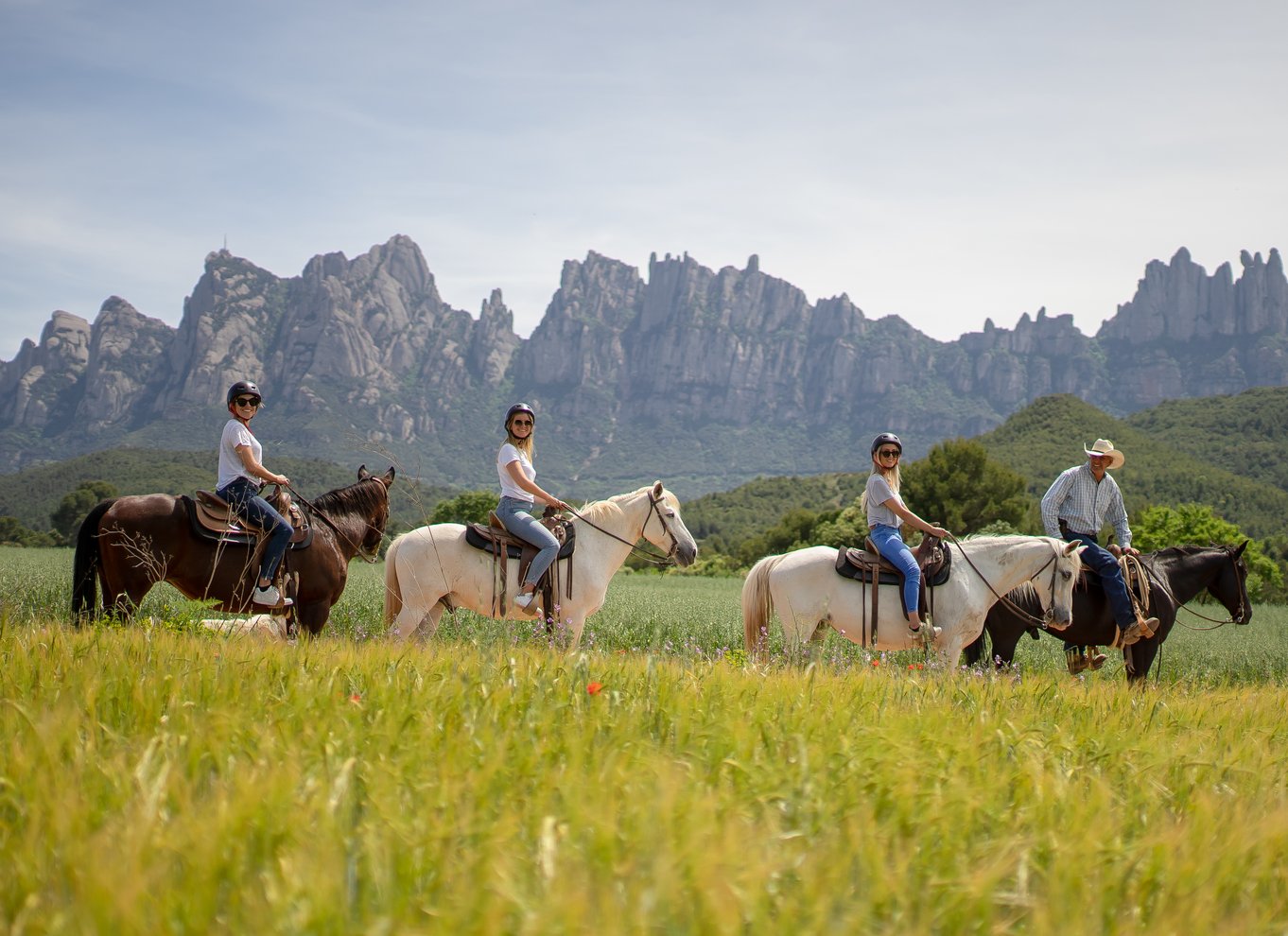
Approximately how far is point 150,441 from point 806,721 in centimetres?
17535

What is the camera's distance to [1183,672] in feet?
46.0

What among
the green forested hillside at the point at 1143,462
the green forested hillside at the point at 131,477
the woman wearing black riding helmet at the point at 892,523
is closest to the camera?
the woman wearing black riding helmet at the point at 892,523

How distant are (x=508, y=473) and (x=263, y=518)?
2.42 m

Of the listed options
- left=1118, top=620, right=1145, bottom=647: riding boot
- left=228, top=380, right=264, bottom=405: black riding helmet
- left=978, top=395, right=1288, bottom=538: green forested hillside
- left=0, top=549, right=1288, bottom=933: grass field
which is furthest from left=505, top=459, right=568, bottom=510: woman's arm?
left=978, top=395, right=1288, bottom=538: green forested hillside

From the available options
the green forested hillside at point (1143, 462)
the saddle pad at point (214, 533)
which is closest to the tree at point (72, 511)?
the saddle pad at point (214, 533)

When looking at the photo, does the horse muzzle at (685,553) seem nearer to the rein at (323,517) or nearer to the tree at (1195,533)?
the rein at (323,517)

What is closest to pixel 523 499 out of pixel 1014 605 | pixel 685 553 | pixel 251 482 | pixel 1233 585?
pixel 685 553

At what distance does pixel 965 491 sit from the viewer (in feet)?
214

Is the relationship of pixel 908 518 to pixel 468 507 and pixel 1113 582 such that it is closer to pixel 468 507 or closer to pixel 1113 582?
pixel 1113 582

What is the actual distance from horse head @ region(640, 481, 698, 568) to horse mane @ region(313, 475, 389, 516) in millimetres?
3091

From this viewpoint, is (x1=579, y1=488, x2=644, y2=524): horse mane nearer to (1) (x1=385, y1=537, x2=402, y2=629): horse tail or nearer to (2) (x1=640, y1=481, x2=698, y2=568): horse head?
(2) (x1=640, y1=481, x2=698, y2=568): horse head

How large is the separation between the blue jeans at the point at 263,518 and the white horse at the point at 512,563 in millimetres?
1034

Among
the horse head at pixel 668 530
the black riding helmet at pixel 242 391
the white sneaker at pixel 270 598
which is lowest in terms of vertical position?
the white sneaker at pixel 270 598

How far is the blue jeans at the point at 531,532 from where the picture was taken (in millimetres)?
9164
